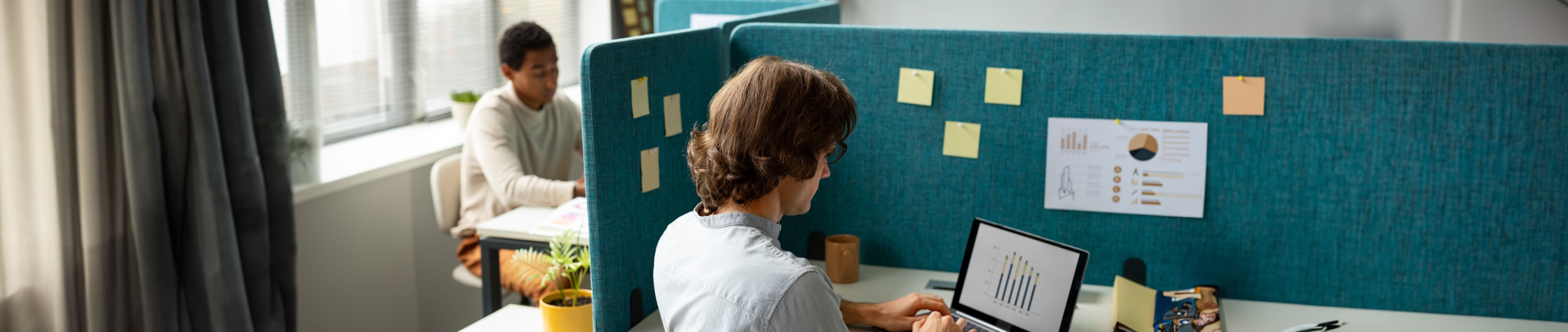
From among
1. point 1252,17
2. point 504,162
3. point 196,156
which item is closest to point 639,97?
point 196,156

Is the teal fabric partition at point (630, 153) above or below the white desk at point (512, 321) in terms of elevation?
above

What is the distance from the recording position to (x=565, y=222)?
81.9 inches

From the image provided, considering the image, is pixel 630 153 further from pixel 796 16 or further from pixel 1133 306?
pixel 796 16

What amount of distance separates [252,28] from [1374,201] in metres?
2.20

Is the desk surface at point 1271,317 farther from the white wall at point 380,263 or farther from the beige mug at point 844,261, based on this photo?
the white wall at point 380,263

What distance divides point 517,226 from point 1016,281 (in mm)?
1175

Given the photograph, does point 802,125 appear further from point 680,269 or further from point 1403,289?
point 1403,289

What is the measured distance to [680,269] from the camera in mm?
962

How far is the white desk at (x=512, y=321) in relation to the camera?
158cm

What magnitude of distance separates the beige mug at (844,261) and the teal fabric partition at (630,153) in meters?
0.25

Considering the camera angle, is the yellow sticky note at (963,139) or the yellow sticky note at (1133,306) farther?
the yellow sticky note at (963,139)

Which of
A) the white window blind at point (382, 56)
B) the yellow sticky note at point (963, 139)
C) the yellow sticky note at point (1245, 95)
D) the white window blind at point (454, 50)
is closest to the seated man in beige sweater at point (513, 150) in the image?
the white window blind at point (382, 56)

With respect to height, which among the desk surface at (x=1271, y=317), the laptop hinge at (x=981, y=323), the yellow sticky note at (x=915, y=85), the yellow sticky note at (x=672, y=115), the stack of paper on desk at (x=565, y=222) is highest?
the yellow sticky note at (x=915, y=85)

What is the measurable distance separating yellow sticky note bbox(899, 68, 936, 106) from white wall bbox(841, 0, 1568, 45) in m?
1.11
